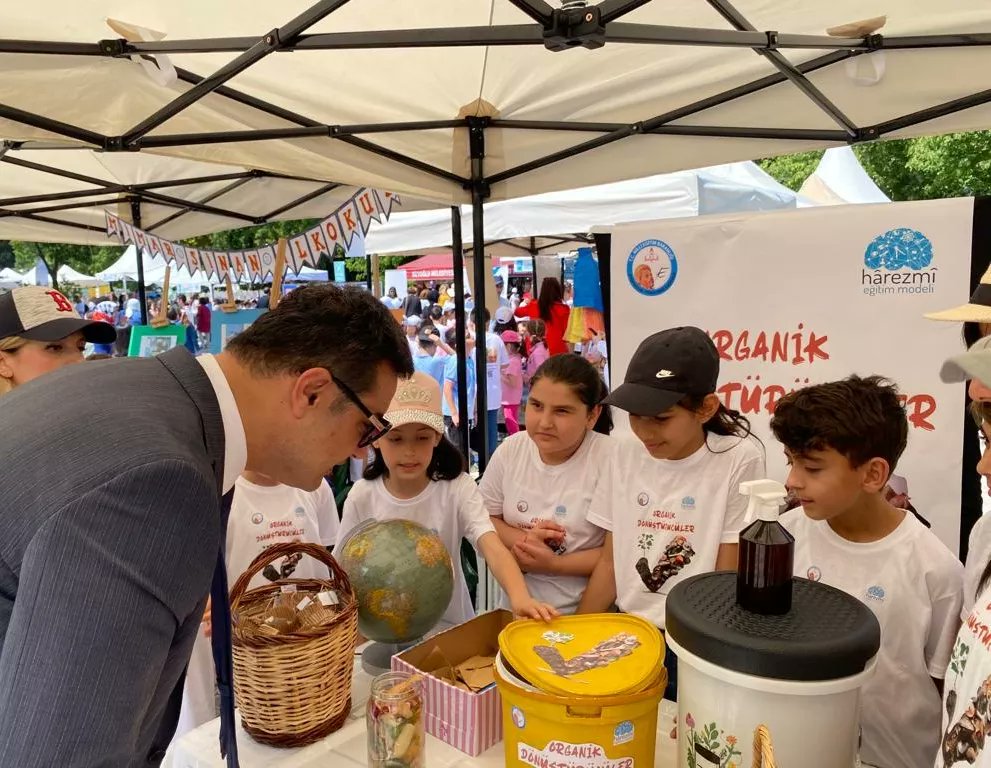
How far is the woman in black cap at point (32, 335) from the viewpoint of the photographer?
278cm

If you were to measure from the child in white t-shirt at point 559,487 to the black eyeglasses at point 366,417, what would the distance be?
1167 millimetres

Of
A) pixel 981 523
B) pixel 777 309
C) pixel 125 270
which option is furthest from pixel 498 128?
pixel 125 270

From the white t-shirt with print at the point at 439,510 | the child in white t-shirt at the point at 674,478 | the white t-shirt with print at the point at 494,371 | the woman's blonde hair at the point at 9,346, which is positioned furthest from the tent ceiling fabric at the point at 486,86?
the white t-shirt with print at the point at 494,371

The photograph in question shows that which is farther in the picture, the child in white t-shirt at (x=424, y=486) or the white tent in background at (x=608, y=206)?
the white tent in background at (x=608, y=206)

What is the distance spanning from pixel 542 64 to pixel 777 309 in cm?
133

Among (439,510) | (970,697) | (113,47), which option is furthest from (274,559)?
(113,47)

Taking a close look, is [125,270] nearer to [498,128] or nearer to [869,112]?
[498,128]

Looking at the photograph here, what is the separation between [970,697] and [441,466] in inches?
66.9

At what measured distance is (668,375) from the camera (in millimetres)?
2014

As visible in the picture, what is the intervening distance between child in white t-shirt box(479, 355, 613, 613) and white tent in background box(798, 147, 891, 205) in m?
7.96

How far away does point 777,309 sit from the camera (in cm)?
279

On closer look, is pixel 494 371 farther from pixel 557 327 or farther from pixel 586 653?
pixel 586 653

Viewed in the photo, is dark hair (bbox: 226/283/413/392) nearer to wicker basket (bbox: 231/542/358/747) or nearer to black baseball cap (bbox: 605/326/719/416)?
wicker basket (bbox: 231/542/358/747)

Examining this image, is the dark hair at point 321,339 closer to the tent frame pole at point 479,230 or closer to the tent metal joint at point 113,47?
the tent metal joint at point 113,47
